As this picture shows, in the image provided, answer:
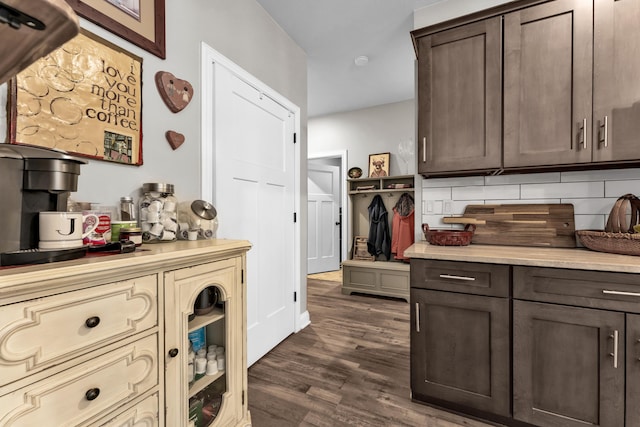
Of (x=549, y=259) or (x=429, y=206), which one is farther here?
(x=429, y=206)

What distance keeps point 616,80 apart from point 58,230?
2527 mm

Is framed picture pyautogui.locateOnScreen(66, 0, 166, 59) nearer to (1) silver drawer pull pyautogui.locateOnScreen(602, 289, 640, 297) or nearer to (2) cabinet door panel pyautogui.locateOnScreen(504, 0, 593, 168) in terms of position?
(2) cabinet door panel pyautogui.locateOnScreen(504, 0, 593, 168)

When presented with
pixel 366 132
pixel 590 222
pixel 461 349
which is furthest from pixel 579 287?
pixel 366 132

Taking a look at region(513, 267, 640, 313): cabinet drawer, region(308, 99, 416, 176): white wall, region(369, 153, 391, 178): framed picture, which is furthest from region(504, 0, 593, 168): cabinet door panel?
region(369, 153, 391, 178): framed picture

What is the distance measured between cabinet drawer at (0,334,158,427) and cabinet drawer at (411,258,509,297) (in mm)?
1291

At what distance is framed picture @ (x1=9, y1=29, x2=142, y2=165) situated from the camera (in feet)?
3.27

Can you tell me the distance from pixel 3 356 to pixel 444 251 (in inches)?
67.7

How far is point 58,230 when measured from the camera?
810 millimetres

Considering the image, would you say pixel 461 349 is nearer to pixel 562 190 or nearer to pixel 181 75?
pixel 562 190

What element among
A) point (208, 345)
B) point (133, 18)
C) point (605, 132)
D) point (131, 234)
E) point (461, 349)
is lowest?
point (461, 349)

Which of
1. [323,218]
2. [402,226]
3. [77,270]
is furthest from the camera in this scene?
[323,218]

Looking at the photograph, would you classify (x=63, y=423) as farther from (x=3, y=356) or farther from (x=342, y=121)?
(x=342, y=121)

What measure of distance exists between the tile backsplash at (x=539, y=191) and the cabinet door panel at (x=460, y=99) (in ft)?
1.10

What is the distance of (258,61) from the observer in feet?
7.08
